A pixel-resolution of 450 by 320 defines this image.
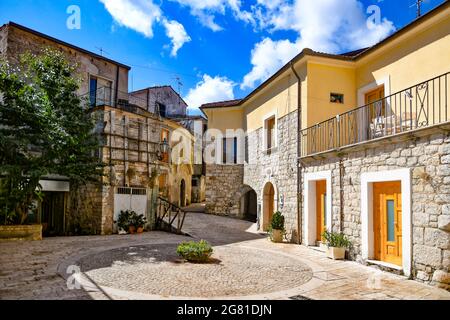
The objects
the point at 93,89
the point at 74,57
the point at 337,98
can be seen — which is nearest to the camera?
the point at 337,98

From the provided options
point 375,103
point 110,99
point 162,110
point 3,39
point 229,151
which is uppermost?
point 3,39

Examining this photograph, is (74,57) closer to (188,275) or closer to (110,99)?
(110,99)

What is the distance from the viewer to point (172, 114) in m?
28.0

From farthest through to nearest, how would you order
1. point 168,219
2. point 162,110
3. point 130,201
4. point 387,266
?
1. point 162,110
2. point 168,219
3. point 130,201
4. point 387,266

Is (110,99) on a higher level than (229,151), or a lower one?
higher

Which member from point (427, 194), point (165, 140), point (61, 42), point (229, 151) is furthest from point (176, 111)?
point (427, 194)

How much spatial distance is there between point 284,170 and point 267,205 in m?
2.79

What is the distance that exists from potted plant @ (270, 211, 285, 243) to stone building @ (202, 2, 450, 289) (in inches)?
14.3

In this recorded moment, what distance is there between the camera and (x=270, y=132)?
1537cm

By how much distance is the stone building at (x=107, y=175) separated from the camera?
14898 mm

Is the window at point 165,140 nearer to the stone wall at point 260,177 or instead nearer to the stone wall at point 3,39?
the stone wall at point 260,177

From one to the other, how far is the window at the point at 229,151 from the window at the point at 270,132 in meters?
3.82

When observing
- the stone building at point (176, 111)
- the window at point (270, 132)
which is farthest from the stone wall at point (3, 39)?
the window at point (270, 132)
